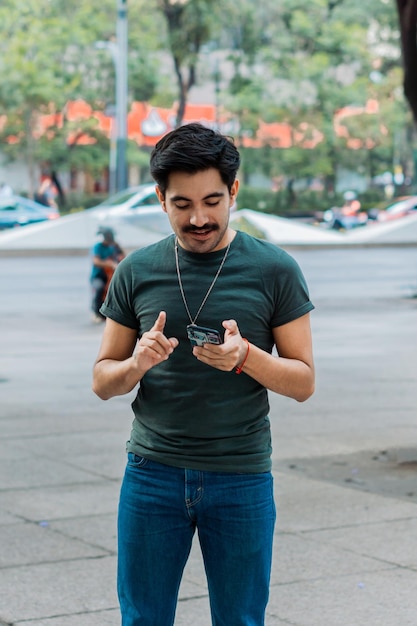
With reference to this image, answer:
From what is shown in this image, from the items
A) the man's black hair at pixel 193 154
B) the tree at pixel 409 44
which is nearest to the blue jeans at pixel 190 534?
the man's black hair at pixel 193 154

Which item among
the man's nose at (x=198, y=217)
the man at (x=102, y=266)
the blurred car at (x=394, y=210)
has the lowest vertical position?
the blurred car at (x=394, y=210)

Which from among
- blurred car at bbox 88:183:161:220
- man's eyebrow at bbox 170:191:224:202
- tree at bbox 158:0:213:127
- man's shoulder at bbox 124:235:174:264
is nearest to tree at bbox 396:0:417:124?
man's shoulder at bbox 124:235:174:264

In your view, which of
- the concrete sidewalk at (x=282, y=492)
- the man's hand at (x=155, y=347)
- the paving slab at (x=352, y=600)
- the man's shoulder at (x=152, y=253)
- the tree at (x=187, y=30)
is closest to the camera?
the man's hand at (x=155, y=347)

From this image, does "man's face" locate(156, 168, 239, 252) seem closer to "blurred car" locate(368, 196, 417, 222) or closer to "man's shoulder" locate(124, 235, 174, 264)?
"man's shoulder" locate(124, 235, 174, 264)

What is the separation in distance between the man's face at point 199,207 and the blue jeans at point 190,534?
23.5 inches

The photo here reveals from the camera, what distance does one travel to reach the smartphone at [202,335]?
2.97 meters

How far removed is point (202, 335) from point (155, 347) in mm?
147

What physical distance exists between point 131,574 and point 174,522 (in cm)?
18

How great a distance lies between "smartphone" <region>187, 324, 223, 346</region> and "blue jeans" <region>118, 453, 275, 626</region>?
41 cm

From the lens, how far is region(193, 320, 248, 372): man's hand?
2980 mm

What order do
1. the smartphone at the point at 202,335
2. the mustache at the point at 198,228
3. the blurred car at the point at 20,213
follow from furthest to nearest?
1. the blurred car at the point at 20,213
2. the mustache at the point at 198,228
3. the smartphone at the point at 202,335

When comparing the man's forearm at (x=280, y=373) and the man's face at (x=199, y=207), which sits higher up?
the man's face at (x=199, y=207)

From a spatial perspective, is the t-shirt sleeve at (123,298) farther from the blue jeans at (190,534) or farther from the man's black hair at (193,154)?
the blue jeans at (190,534)

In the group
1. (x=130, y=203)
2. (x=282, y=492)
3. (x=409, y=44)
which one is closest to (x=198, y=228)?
(x=282, y=492)
